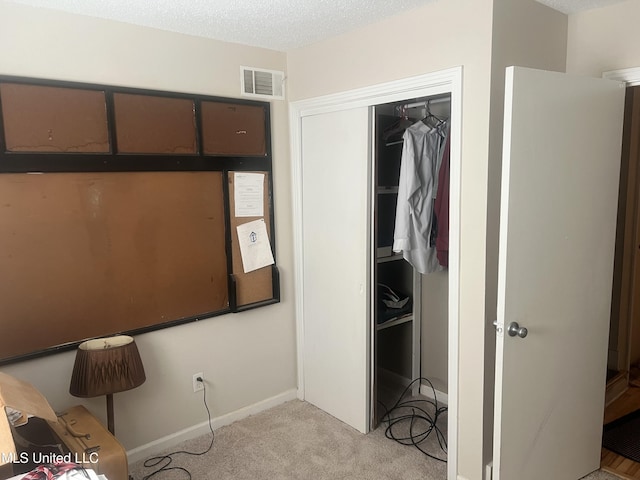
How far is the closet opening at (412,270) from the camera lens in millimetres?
2604

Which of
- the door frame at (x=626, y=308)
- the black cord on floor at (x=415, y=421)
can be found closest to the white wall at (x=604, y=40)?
the door frame at (x=626, y=308)

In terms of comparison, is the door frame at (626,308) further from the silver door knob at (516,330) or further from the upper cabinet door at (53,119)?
the upper cabinet door at (53,119)

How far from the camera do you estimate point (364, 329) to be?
2740 millimetres

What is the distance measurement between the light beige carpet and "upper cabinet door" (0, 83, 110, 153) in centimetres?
167

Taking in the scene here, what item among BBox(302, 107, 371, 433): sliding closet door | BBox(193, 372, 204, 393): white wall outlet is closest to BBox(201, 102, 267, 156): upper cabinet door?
BBox(302, 107, 371, 433): sliding closet door

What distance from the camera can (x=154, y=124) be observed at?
245 cm

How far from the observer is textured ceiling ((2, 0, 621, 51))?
6.89ft

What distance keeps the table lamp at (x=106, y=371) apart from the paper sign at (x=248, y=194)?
98 cm

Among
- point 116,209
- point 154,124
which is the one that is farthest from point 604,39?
point 116,209

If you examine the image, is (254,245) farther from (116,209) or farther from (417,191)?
(417,191)

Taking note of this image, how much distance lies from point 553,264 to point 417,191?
2.75 ft

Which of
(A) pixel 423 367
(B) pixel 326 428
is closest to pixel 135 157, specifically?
(B) pixel 326 428

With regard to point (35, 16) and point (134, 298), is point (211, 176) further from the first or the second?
point (35, 16)

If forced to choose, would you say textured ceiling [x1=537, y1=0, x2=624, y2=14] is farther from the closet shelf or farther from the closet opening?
the closet shelf
